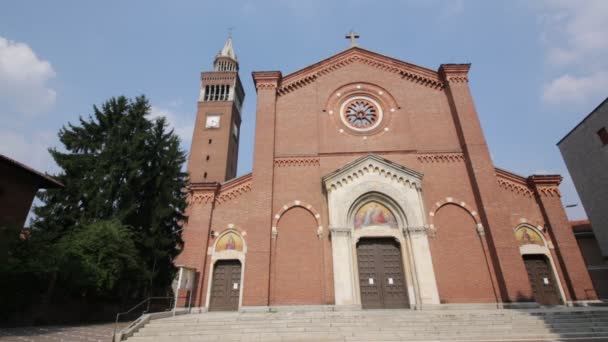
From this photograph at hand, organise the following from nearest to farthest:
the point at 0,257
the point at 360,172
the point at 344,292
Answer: the point at 0,257 → the point at 344,292 → the point at 360,172

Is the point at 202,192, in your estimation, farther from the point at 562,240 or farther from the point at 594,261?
the point at 594,261

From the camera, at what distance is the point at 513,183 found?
48.5ft

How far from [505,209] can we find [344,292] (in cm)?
815

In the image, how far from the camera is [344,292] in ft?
40.8

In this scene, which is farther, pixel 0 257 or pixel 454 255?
pixel 454 255

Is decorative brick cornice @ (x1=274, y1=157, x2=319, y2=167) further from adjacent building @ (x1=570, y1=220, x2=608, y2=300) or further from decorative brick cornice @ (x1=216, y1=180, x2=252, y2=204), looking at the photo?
adjacent building @ (x1=570, y1=220, x2=608, y2=300)

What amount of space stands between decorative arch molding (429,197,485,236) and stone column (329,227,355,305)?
12.7 feet

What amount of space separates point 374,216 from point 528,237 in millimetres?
7030

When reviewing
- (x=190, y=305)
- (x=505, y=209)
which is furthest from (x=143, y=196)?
(x=505, y=209)

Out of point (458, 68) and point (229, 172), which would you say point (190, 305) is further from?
point (229, 172)

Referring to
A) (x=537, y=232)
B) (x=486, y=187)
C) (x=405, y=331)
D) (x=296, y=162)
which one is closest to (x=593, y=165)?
(x=537, y=232)

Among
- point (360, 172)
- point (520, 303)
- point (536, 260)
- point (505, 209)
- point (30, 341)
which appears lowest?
point (30, 341)

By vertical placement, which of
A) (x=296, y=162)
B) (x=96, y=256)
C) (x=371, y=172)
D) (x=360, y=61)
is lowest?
(x=96, y=256)

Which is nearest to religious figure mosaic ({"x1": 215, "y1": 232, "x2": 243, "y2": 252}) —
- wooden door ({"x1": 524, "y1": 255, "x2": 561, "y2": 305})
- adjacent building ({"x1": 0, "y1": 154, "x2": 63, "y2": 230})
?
adjacent building ({"x1": 0, "y1": 154, "x2": 63, "y2": 230})
